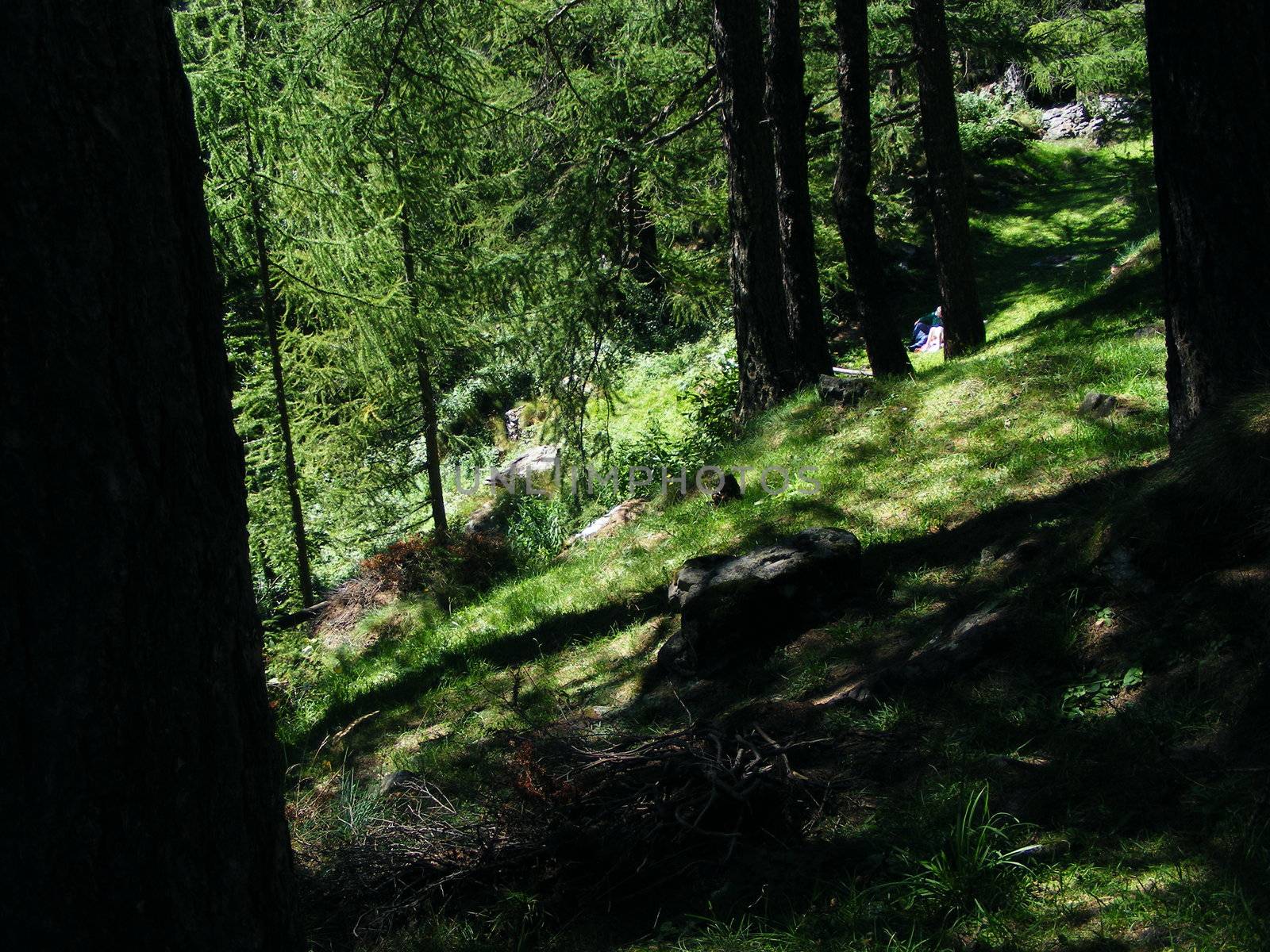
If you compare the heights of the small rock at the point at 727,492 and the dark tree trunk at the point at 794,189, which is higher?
the dark tree trunk at the point at 794,189

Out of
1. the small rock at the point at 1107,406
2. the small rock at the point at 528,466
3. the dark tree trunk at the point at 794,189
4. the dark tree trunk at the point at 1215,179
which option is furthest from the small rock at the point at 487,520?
the dark tree trunk at the point at 1215,179

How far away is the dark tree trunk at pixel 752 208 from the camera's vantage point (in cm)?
1071

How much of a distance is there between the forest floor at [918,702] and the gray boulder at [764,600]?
146 millimetres

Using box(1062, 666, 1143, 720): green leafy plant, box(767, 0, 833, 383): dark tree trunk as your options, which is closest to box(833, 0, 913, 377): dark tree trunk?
box(767, 0, 833, 383): dark tree trunk

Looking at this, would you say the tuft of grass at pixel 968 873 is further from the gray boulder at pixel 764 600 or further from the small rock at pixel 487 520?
the small rock at pixel 487 520

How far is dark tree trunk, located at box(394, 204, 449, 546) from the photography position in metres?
12.5

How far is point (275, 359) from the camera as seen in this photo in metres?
10.2

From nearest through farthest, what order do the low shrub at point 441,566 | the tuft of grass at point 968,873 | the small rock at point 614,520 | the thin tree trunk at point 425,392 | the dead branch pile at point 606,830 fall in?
1. the tuft of grass at point 968,873
2. the dead branch pile at point 606,830
3. the small rock at point 614,520
4. the low shrub at point 441,566
5. the thin tree trunk at point 425,392

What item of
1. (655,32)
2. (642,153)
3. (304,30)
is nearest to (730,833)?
(642,153)

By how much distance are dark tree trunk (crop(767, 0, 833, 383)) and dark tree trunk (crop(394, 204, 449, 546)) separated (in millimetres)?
4416

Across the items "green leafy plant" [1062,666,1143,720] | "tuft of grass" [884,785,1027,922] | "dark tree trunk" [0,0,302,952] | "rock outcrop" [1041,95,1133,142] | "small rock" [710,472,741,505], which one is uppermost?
"rock outcrop" [1041,95,1133,142]

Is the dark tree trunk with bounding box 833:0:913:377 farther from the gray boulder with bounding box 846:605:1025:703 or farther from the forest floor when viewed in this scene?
the gray boulder with bounding box 846:605:1025:703

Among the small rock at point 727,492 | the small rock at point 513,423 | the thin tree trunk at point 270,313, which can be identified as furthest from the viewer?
the small rock at point 513,423

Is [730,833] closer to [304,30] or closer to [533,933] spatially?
[533,933]
